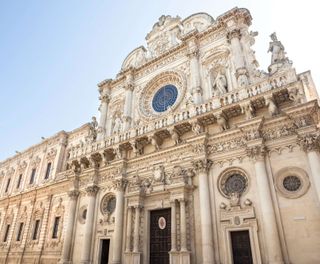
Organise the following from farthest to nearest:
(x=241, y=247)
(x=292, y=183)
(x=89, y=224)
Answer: (x=89, y=224) → (x=241, y=247) → (x=292, y=183)

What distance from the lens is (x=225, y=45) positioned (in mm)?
13922

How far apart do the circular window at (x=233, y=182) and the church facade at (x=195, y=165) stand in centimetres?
4

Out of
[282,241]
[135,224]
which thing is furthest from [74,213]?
[282,241]

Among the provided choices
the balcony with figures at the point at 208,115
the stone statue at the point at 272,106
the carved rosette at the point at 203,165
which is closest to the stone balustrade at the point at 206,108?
the balcony with figures at the point at 208,115

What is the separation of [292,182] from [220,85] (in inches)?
237

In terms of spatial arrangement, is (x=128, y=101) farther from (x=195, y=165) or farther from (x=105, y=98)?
(x=195, y=165)

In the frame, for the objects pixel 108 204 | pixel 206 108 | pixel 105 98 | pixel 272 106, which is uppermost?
pixel 105 98

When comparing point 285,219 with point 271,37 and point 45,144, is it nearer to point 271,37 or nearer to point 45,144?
point 271,37

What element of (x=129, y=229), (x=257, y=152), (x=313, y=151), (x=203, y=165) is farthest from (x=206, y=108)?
(x=129, y=229)

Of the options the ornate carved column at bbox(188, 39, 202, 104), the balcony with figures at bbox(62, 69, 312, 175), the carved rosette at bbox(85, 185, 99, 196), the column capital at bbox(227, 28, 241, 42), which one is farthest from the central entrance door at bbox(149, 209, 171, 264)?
the column capital at bbox(227, 28, 241, 42)

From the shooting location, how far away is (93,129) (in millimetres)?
18484

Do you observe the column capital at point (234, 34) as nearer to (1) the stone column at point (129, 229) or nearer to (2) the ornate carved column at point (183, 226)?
(2) the ornate carved column at point (183, 226)

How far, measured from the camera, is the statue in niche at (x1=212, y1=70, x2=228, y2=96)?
12.8 meters

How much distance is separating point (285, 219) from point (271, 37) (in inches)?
334
